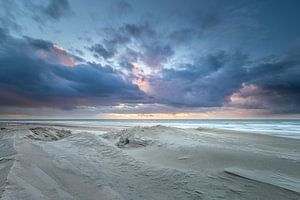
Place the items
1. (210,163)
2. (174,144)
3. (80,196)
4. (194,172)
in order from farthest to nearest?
(174,144) < (210,163) < (194,172) < (80,196)

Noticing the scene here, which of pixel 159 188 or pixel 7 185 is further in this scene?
pixel 159 188

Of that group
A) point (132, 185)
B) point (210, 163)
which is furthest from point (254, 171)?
point (132, 185)

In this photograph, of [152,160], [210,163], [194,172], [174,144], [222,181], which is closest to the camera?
[222,181]

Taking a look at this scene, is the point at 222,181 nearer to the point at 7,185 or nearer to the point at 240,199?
the point at 240,199

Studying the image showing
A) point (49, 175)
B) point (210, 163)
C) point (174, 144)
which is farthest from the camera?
point (174, 144)

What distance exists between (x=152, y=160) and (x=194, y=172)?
1610 mm

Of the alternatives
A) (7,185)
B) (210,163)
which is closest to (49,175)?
(7,185)

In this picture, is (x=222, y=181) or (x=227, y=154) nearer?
(x=222, y=181)

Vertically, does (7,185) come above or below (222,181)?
above

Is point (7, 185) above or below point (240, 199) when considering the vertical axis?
above

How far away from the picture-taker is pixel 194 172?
4258 mm

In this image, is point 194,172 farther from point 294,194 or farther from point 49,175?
point 49,175

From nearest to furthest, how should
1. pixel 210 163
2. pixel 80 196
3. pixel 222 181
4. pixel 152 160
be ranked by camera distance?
pixel 80 196 → pixel 222 181 → pixel 210 163 → pixel 152 160

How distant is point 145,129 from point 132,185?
6.40 metres
